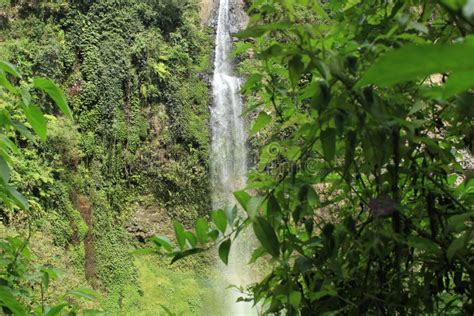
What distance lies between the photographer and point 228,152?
32.2ft

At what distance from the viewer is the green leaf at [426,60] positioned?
0.21 meters

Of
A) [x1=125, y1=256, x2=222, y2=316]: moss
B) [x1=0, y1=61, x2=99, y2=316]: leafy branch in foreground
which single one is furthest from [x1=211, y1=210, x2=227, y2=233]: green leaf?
[x1=125, y1=256, x2=222, y2=316]: moss

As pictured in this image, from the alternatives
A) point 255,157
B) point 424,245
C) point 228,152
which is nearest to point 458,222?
point 424,245

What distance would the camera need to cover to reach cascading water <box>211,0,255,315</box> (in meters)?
8.83

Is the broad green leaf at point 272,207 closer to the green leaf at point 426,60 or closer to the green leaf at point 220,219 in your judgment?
the green leaf at point 220,219

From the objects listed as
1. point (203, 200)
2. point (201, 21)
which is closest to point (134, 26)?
point (201, 21)

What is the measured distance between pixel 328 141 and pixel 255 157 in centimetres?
913

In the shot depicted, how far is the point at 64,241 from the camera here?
7.21m

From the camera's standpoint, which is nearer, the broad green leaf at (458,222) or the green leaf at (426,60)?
the green leaf at (426,60)

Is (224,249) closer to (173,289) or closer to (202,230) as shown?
(202,230)

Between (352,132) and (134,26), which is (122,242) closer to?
(134,26)

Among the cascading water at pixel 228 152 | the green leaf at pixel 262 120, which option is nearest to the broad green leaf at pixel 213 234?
the green leaf at pixel 262 120

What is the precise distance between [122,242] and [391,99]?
8.19 metres

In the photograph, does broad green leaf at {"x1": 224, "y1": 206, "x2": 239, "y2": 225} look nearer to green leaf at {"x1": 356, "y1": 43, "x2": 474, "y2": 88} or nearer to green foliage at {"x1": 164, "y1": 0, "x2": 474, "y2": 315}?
green foliage at {"x1": 164, "y1": 0, "x2": 474, "y2": 315}
